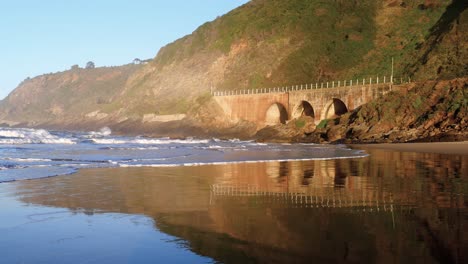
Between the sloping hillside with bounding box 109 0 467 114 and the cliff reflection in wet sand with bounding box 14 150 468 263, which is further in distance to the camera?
the sloping hillside with bounding box 109 0 467 114

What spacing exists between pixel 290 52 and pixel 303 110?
56.5ft

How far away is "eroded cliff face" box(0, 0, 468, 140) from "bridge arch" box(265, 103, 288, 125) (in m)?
2.66

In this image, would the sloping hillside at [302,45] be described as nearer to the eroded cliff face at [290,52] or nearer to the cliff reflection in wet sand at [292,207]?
the eroded cliff face at [290,52]

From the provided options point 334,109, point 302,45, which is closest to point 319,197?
point 334,109

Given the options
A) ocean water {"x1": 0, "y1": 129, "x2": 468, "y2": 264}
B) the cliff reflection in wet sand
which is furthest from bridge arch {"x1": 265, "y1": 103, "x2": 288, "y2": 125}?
ocean water {"x1": 0, "y1": 129, "x2": 468, "y2": 264}

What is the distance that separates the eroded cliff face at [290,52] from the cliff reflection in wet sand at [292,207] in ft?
125

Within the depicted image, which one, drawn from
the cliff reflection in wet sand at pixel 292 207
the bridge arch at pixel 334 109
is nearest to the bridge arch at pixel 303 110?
Answer: the bridge arch at pixel 334 109

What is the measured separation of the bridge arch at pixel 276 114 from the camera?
6819cm

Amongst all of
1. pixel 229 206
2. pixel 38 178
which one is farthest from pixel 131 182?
pixel 229 206

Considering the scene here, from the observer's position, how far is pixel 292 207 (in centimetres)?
1124

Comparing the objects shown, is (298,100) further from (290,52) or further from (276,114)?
(290,52)

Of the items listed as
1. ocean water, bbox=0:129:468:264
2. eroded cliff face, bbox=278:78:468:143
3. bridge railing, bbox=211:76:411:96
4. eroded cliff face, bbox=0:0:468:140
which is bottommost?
ocean water, bbox=0:129:468:264

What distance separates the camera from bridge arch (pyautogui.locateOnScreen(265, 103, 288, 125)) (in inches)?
2685

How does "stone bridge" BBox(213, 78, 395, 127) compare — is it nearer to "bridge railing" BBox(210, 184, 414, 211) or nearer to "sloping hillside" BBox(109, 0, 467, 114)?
"sloping hillside" BBox(109, 0, 467, 114)
